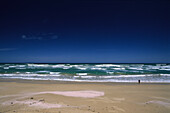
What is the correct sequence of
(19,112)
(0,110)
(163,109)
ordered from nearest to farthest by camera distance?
(19,112) → (0,110) → (163,109)

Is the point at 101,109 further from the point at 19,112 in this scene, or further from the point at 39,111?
the point at 19,112

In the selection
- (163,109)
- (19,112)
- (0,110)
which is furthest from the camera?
(163,109)

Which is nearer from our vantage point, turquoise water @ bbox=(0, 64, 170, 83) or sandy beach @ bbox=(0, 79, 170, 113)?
sandy beach @ bbox=(0, 79, 170, 113)

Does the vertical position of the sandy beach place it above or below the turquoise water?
above

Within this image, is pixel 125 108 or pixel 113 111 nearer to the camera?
pixel 113 111

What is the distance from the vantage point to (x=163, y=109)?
470cm

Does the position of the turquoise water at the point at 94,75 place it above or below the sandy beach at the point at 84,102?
below

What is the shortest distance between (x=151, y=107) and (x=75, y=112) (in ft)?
11.6

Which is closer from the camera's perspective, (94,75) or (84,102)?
(84,102)

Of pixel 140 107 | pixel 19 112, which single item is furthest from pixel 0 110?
pixel 140 107

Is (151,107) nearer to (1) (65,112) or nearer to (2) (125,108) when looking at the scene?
(2) (125,108)

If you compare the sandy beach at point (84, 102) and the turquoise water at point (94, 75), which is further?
the turquoise water at point (94, 75)

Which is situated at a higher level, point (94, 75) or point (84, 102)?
point (84, 102)

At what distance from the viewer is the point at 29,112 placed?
13.3 feet
